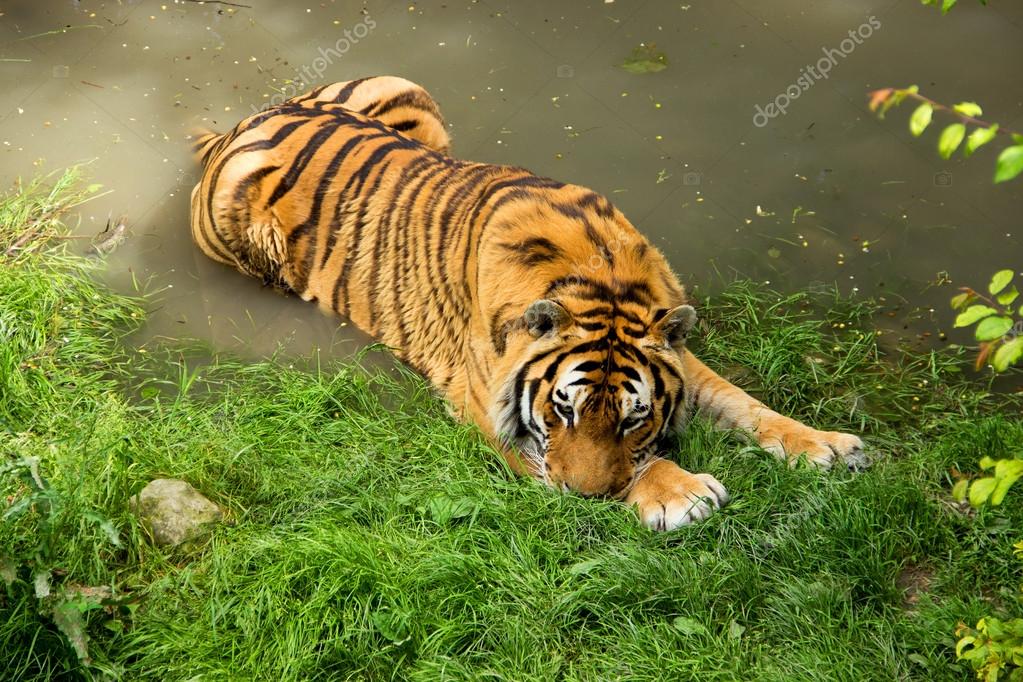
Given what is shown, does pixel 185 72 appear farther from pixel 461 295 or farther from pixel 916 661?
pixel 916 661

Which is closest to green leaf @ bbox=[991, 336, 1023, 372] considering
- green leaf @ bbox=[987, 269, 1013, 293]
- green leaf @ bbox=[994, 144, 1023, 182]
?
green leaf @ bbox=[987, 269, 1013, 293]

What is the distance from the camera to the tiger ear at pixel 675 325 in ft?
13.7

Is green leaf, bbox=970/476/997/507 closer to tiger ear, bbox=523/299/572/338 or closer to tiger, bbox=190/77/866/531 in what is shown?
tiger, bbox=190/77/866/531

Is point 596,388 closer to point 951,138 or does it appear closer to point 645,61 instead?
point 951,138

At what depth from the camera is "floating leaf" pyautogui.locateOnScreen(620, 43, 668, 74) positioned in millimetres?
6734

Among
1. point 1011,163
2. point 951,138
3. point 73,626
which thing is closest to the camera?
point 1011,163

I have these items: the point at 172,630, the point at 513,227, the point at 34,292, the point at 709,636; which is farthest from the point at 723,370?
the point at 34,292

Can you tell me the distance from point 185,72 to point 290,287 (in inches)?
82.0

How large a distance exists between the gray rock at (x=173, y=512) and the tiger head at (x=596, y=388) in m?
1.28

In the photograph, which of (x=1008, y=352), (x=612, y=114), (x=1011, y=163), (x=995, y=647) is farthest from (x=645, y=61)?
(x=1011, y=163)

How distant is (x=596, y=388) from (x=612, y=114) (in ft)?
9.27

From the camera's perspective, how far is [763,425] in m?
4.52

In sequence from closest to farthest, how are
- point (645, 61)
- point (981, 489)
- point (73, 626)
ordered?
point (981, 489) < point (73, 626) < point (645, 61)

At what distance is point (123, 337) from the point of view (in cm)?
531
